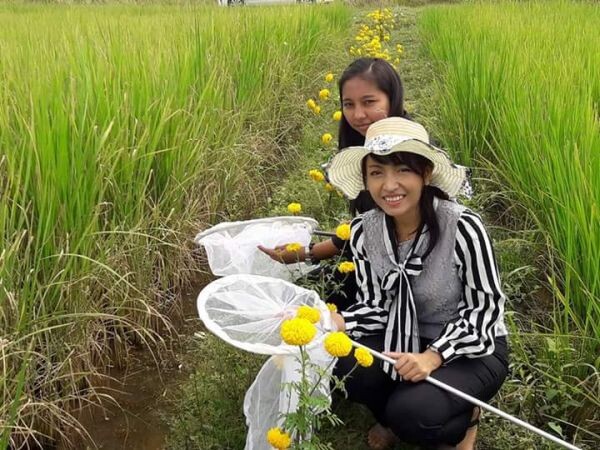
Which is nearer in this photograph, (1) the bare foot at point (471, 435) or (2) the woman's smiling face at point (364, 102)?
(1) the bare foot at point (471, 435)

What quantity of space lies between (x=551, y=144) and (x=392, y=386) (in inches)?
40.0

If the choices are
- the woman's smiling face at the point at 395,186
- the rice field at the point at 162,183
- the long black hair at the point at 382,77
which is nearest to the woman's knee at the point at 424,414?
the rice field at the point at 162,183

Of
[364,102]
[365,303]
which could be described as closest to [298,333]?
[365,303]

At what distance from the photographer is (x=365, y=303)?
5.05 feet

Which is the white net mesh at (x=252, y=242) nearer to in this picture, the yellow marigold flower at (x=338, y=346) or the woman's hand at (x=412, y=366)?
the woman's hand at (x=412, y=366)

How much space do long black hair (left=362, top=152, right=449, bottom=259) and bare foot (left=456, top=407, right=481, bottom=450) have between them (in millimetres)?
396

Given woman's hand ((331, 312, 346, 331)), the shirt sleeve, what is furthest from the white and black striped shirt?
woman's hand ((331, 312, 346, 331))

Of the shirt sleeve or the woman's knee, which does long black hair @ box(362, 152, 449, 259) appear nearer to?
the shirt sleeve

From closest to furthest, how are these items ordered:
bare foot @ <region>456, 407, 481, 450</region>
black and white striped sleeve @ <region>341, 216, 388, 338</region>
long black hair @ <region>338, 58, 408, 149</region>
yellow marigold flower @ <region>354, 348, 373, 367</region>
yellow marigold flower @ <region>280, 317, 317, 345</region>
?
yellow marigold flower @ <region>280, 317, 317, 345</region> → yellow marigold flower @ <region>354, 348, 373, 367</region> → bare foot @ <region>456, 407, 481, 450</region> → black and white striped sleeve @ <region>341, 216, 388, 338</region> → long black hair @ <region>338, 58, 408, 149</region>

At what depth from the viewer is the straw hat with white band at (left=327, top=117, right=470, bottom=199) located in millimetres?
1291

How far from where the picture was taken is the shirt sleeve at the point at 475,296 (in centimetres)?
133

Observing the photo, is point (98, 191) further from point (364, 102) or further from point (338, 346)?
point (338, 346)

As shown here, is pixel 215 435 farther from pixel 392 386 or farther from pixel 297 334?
pixel 297 334

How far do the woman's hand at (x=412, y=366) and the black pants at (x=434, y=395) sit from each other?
51 mm
